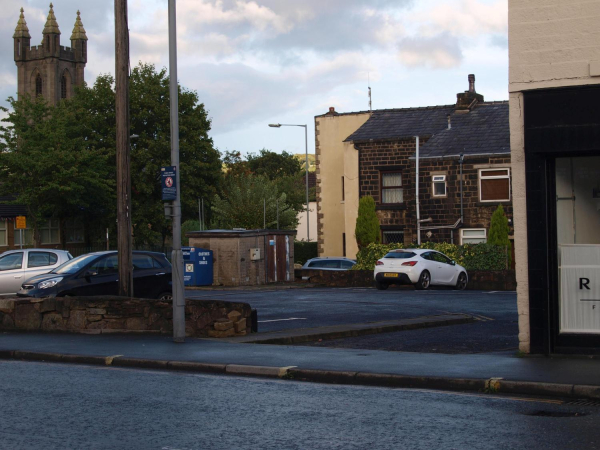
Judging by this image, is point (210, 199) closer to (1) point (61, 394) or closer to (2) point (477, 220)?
(2) point (477, 220)

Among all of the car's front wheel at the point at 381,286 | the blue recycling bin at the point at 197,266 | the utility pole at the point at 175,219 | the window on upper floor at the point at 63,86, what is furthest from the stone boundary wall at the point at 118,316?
the window on upper floor at the point at 63,86

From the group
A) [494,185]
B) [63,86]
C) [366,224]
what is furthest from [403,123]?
[63,86]

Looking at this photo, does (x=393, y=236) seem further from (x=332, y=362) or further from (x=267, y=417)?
(x=267, y=417)

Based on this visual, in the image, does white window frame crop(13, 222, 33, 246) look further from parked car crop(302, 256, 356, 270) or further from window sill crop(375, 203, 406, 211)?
parked car crop(302, 256, 356, 270)

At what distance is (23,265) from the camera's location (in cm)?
2552

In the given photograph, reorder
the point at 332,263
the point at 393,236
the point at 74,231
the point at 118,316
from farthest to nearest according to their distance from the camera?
1. the point at 74,231
2. the point at 393,236
3. the point at 332,263
4. the point at 118,316

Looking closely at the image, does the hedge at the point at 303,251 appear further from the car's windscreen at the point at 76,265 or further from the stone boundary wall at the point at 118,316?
the stone boundary wall at the point at 118,316

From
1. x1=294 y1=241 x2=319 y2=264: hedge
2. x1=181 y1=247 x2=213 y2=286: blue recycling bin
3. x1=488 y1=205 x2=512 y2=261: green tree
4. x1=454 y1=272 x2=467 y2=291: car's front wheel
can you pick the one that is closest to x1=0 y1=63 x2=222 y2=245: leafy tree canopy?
x1=294 y1=241 x2=319 y2=264: hedge

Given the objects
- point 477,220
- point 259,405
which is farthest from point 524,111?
point 477,220

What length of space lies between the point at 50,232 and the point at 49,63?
72.7 m

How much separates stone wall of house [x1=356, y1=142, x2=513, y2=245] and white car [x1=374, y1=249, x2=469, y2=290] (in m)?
10.1

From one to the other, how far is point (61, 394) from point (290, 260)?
30.1 metres

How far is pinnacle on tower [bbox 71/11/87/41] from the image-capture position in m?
137

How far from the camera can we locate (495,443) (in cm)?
721
